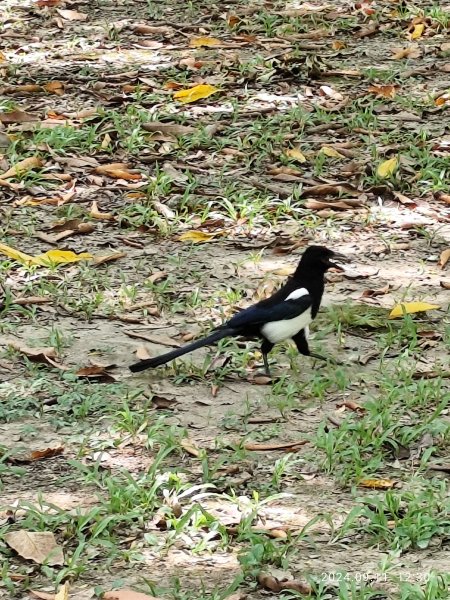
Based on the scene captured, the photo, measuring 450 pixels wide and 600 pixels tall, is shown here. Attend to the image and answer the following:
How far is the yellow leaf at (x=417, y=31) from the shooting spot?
9.79 metres

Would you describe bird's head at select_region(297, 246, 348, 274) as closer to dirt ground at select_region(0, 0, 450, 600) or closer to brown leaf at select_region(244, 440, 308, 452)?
dirt ground at select_region(0, 0, 450, 600)

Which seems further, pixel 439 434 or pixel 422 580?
pixel 439 434

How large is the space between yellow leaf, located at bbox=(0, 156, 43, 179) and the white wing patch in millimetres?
2640

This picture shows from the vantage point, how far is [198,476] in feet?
15.0

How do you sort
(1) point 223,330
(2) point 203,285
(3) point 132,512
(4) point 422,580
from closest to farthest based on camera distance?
1. (4) point 422,580
2. (3) point 132,512
3. (1) point 223,330
4. (2) point 203,285

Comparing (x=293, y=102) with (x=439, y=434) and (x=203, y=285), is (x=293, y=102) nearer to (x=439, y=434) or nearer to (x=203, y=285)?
(x=203, y=285)

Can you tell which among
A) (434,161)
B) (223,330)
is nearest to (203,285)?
(223,330)

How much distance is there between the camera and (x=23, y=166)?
24.7ft

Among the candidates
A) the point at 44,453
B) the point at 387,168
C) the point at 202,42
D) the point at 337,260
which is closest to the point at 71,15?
the point at 202,42

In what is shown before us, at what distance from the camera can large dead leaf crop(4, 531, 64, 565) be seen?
4.03m

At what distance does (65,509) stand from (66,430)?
63 centimetres

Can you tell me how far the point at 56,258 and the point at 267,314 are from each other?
5.30ft

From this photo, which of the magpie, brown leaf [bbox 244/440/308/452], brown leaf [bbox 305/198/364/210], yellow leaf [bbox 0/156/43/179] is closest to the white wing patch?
the magpie

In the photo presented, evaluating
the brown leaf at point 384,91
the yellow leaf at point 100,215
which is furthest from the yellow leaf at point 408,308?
the brown leaf at point 384,91
